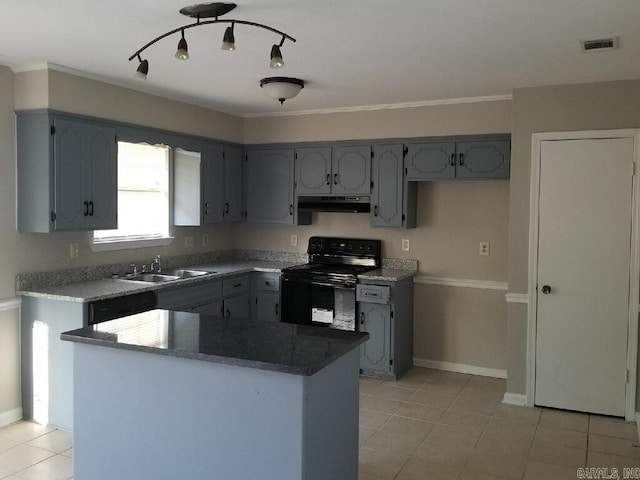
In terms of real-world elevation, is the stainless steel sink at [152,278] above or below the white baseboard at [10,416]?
above

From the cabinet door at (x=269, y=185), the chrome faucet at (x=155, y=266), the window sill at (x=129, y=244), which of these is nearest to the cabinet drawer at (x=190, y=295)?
the chrome faucet at (x=155, y=266)

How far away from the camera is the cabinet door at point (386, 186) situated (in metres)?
5.20

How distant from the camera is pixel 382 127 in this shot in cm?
532

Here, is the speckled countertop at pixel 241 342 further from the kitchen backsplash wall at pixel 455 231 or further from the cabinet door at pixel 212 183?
the kitchen backsplash wall at pixel 455 231

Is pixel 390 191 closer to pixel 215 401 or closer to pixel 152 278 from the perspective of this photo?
pixel 152 278

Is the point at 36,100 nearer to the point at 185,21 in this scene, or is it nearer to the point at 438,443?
the point at 185,21

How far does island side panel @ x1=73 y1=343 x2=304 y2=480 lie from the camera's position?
219 centimetres

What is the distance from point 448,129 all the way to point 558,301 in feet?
5.60

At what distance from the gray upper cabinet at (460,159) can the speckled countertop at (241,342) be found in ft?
8.92

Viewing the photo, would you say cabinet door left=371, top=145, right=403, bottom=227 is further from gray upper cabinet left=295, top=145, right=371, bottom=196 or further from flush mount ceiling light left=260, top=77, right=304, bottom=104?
flush mount ceiling light left=260, top=77, right=304, bottom=104

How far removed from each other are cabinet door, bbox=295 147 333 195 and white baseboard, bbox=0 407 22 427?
297 centimetres

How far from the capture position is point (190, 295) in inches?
183

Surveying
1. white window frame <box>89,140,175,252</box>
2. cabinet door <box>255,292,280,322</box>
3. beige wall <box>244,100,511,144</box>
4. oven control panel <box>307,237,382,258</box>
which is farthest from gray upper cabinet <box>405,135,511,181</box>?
white window frame <box>89,140,175,252</box>

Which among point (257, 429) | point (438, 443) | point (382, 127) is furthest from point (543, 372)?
point (257, 429)
